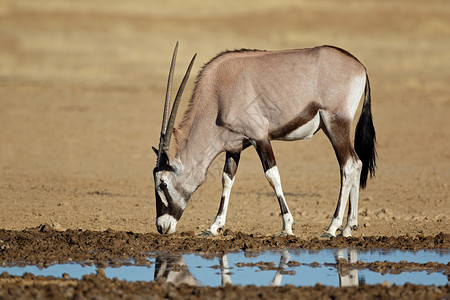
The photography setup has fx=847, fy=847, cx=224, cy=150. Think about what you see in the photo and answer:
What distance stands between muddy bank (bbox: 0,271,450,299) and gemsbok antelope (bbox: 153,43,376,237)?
2.67 meters

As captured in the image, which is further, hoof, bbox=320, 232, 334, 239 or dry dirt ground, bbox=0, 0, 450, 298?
dry dirt ground, bbox=0, 0, 450, 298

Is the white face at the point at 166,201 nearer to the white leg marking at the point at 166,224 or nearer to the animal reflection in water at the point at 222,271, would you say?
the white leg marking at the point at 166,224

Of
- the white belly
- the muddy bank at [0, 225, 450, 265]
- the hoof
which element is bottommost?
the muddy bank at [0, 225, 450, 265]

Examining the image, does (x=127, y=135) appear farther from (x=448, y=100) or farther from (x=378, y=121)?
(x=448, y=100)

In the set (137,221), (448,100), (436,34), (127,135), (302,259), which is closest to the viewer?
(302,259)

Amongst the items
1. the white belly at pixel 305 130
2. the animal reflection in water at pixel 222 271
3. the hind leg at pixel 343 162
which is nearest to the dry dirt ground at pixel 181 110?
the hind leg at pixel 343 162

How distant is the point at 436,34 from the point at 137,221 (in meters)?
26.4

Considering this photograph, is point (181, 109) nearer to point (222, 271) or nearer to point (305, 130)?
point (305, 130)

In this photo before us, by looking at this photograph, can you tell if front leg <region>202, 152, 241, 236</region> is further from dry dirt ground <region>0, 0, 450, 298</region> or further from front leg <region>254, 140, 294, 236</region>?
front leg <region>254, 140, 294, 236</region>

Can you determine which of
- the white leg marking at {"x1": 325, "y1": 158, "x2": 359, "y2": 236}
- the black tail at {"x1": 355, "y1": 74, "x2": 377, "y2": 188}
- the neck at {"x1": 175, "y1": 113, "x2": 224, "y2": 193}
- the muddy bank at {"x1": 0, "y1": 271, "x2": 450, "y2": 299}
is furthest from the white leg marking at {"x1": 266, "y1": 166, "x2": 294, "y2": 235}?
the muddy bank at {"x1": 0, "y1": 271, "x2": 450, "y2": 299}

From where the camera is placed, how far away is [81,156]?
16141 millimetres

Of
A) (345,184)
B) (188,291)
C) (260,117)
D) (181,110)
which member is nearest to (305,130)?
(260,117)

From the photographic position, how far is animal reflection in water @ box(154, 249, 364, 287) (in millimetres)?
6602

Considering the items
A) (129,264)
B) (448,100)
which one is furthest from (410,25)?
(129,264)
